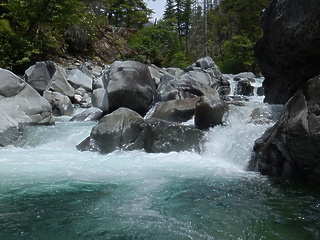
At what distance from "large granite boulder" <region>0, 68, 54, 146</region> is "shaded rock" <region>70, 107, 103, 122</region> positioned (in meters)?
1.25

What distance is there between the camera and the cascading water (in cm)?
390

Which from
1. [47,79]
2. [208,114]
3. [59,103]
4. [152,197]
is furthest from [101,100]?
[152,197]

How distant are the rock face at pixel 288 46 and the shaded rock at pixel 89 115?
623 cm

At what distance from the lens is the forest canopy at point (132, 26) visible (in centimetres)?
1711

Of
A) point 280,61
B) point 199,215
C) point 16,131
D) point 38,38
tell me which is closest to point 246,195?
point 199,215

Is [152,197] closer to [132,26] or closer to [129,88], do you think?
[129,88]

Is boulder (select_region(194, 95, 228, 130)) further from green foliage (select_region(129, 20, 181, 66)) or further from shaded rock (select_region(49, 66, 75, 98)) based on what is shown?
green foliage (select_region(129, 20, 181, 66))

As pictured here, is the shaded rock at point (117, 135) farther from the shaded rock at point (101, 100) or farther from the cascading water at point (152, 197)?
the shaded rock at point (101, 100)

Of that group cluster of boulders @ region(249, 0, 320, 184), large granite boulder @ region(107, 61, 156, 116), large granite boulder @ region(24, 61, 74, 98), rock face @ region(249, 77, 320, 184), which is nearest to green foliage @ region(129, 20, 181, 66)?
large granite boulder @ region(24, 61, 74, 98)

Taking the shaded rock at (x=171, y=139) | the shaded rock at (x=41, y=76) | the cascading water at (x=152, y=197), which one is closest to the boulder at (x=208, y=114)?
the shaded rock at (x=171, y=139)

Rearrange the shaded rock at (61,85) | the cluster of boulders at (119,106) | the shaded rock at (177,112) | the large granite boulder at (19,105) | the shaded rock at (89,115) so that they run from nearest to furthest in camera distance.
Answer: the cluster of boulders at (119,106) < the large granite boulder at (19,105) < the shaded rock at (177,112) < the shaded rock at (89,115) < the shaded rock at (61,85)

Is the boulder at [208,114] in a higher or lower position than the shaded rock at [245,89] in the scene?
lower

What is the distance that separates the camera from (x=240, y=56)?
26031mm

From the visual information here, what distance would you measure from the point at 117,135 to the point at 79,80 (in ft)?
28.8
